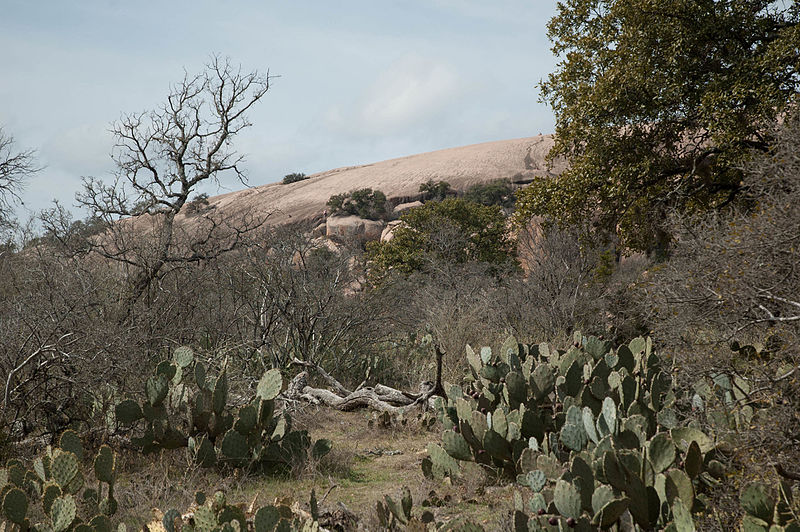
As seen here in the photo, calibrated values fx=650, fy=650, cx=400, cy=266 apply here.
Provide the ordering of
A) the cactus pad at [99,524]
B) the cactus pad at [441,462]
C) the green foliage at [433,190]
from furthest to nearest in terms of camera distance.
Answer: the green foliage at [433,190], the cactus pad at [441,462], the cactus pad at [99,524]

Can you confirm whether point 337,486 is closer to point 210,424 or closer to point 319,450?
point 319,450

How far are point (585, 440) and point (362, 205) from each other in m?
35.7

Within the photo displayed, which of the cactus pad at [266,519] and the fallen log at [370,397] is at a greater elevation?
the cactus pad at [266,519]

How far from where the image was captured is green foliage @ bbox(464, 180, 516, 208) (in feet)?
123

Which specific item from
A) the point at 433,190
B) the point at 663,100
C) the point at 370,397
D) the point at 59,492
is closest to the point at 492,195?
the point at 433,190

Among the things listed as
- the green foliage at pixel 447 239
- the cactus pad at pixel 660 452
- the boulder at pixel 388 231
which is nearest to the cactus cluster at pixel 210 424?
the cactus pad at pixel 660 452

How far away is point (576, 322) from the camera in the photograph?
1341 centimetres

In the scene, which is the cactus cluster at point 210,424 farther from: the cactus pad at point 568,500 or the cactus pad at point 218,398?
the cactus pad at point 568,500

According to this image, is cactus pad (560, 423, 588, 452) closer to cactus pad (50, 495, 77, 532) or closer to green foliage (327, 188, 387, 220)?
cactus pad (50, 495, 77, 532)

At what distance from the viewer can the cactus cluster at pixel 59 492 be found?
3.17m

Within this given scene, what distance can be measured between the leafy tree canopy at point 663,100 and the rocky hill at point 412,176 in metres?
27.5

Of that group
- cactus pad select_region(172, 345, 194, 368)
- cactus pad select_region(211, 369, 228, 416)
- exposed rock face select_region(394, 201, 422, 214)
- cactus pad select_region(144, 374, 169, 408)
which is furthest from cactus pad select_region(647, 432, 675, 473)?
exposed rock face select_region(394, 201, 422, 214)

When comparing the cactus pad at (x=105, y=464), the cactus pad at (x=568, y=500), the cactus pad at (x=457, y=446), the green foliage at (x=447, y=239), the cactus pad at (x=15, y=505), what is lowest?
the green foliage at (x=447, y=239)

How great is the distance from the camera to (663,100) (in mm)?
11234
